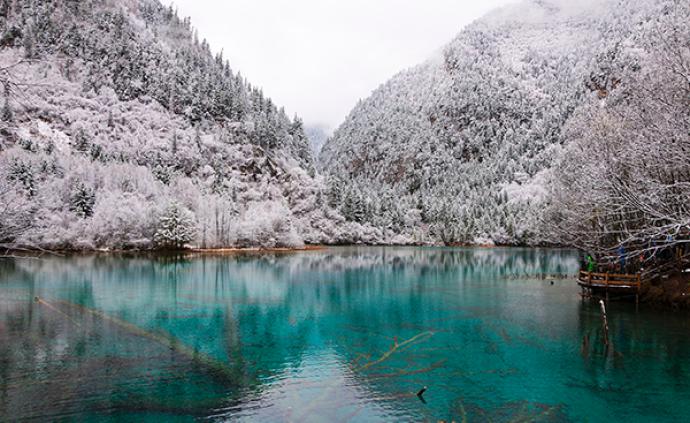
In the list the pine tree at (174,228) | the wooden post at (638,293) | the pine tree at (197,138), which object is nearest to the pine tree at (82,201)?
the pine tree at (174,228)

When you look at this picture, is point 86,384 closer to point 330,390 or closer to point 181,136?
point 330,390

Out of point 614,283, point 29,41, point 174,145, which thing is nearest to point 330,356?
point 614,283

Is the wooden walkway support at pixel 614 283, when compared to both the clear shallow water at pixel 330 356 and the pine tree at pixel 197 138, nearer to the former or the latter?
the clear shallow water at pixel 330 356

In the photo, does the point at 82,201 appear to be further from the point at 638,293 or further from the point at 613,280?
the point at 638,293

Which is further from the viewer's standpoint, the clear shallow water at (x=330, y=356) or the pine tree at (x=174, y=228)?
the pine tree at (x=174, y=228)

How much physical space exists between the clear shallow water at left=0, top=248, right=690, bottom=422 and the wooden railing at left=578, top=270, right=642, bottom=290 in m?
2.33

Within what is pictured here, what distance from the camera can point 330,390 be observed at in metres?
22.9

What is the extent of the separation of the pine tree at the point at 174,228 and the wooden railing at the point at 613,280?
315 ft

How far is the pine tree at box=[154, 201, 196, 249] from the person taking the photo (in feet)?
383

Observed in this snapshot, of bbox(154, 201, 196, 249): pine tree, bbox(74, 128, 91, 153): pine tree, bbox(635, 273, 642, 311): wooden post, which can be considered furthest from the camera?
bbox(74, 128, 91, 153): pine tree

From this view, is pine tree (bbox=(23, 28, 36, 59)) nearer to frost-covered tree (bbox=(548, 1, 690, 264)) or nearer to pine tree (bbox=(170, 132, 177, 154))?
pine tree (bbox=(170, 132, 177, 154))

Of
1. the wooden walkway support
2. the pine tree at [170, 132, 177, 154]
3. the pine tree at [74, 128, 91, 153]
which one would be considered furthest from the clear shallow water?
the pine tree at [170, 132, 177, 154]

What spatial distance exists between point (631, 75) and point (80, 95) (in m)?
191

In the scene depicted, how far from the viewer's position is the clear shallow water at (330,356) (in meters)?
20.5
